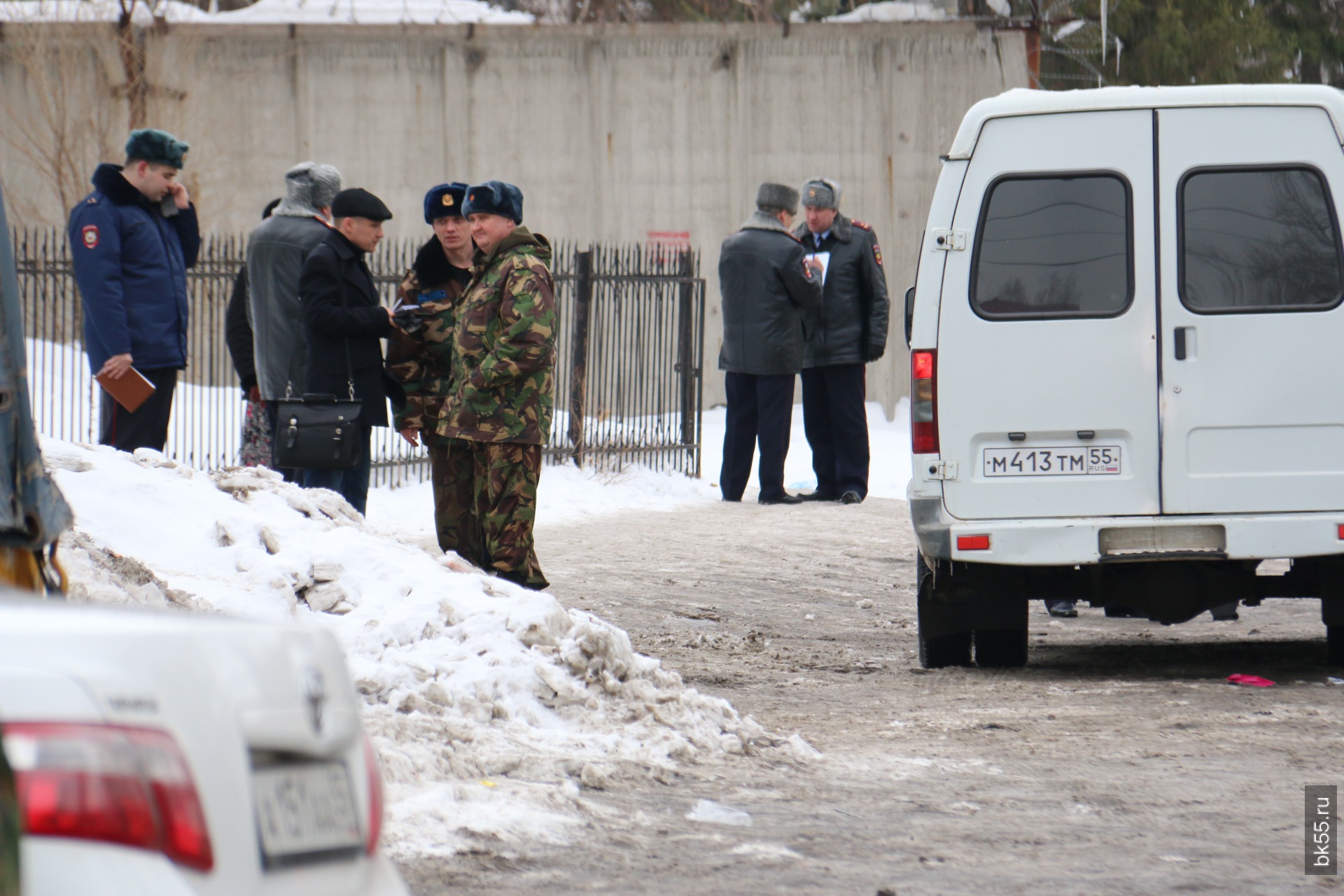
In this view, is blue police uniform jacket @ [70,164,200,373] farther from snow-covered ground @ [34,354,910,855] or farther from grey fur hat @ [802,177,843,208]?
grey fur hat @ [802,177,843,208]

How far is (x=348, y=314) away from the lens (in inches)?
302

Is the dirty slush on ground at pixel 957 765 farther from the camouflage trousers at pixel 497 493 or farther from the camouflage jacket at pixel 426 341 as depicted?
the camouflage jacket at pixel 426 341

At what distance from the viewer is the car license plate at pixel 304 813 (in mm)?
2031

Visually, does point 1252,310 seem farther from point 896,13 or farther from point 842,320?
point 896,13

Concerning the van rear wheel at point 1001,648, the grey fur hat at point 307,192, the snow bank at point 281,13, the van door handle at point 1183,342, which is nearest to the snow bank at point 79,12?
the snow bank at point 281,13

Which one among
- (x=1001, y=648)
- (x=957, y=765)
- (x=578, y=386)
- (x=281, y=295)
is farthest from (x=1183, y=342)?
(x=578, y=386)

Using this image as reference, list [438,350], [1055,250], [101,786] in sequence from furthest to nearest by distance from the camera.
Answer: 1. [438,350]
2. [1055,250]
3. [101,786]

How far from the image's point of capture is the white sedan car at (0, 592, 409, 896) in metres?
1.81

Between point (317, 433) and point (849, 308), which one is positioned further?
point (849, 308)

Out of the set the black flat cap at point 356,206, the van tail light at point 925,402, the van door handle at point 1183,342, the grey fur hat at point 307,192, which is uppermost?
the grey fur hat at point 307,192

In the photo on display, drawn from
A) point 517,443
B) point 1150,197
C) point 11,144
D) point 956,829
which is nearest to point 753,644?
point 517,443

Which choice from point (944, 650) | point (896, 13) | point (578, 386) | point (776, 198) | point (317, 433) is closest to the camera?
point (944, 650)

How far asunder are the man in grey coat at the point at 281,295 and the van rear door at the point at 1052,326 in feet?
10.4

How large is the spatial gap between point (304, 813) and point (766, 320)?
35.3 feet
